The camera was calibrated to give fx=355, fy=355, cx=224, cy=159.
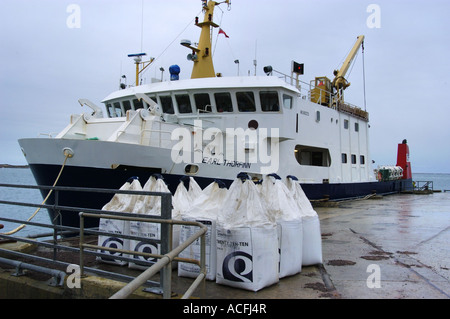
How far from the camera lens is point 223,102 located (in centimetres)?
1184

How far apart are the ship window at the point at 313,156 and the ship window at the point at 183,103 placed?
619cm

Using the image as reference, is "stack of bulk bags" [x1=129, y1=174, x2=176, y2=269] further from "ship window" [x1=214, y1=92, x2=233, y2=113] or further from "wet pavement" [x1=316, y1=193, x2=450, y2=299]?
"ship window" [x1=214, y1=92, x2=233, y2=113]

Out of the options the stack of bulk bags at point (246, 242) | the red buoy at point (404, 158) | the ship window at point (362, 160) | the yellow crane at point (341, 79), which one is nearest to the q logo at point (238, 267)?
the stack of bulk bags at point (246, 242)

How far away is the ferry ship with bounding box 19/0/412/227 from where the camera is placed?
300 inches

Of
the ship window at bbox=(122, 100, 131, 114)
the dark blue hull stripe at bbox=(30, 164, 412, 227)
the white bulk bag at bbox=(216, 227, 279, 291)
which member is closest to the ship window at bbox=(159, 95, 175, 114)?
the ship window at bbox=(122, 100, 131, 114)

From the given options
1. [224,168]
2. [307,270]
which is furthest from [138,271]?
[224,168]

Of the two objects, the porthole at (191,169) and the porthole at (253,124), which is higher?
the porthole at (253,124)

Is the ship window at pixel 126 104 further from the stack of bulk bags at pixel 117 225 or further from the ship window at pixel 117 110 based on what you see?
the stack of bulk bags at pixel 117 225

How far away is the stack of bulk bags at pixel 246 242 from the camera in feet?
11.4

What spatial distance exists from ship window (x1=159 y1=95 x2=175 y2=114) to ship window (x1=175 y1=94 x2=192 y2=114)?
1.01 ft

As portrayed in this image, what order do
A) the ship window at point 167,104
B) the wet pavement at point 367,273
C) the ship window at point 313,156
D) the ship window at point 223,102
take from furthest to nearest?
the ship window at point 313,156 → the ship window at point 167,104 → the ship window at point 223,102 → the wet pavement at point 367,273

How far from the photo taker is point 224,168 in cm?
997
